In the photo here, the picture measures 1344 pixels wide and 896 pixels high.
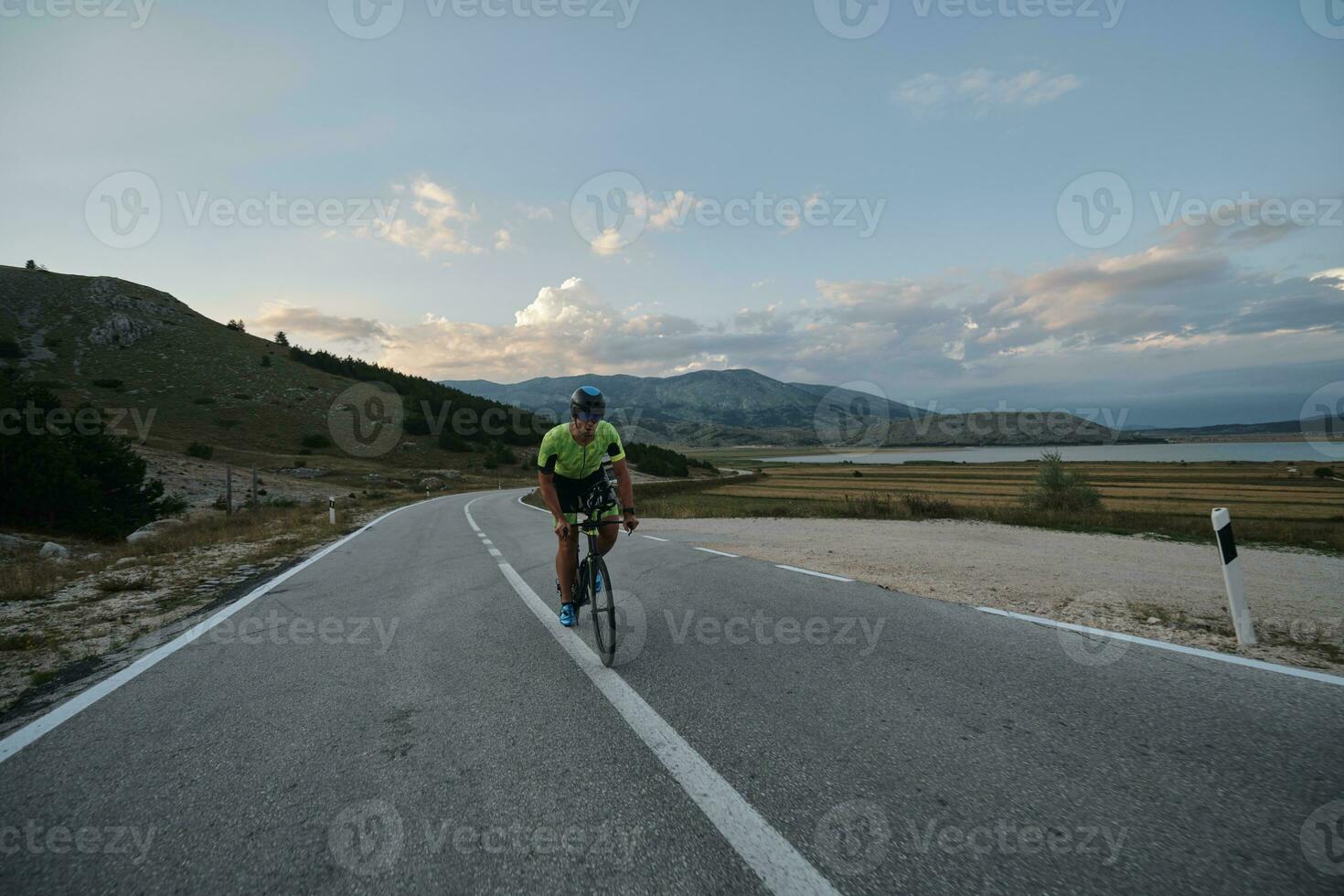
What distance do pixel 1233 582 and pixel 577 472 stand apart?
5.90 metres

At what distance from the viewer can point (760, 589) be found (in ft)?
24.2

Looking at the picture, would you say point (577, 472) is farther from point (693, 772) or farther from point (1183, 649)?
point (1183, 649)

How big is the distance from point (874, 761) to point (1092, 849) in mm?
922

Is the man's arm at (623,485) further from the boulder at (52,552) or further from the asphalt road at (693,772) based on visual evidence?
the boulder at (52,552)

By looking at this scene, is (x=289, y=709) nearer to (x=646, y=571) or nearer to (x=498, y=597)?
(x=498, y=597)

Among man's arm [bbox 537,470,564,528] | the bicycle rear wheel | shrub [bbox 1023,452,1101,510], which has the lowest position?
shrub [bbox 1023,452,1101,510]

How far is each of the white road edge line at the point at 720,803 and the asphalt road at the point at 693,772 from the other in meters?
0.01

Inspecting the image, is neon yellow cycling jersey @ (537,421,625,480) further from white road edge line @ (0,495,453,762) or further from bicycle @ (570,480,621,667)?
white road edge line @ (0,495,453,762)

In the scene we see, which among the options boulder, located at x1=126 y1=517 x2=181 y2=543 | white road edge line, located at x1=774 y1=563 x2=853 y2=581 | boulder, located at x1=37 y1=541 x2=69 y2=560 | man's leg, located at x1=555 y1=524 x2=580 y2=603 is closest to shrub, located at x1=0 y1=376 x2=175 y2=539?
boulder, located at x1=126 y1=517 x2=181 y2=543

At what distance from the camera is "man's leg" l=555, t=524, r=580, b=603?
5.24 m

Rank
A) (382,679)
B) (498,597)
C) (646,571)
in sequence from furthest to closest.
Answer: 1. (646,571)
2. (498,597)
3. (382,679)

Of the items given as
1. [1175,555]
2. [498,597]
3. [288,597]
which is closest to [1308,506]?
[1175,555]

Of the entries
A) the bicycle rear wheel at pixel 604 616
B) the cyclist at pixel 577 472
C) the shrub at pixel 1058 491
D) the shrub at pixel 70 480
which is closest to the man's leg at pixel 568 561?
the cyclist at pixel 577 472

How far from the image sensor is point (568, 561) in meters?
5.42
